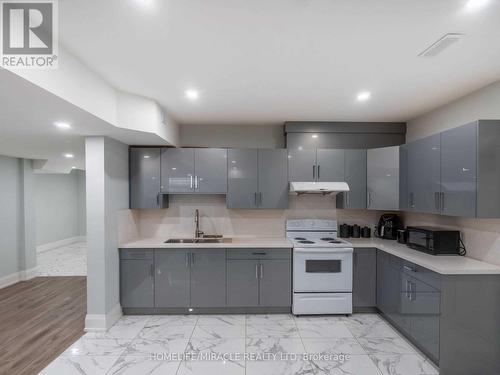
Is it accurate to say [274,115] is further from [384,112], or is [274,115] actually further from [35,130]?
[35,130]

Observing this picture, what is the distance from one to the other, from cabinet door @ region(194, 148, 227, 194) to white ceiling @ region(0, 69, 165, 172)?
592 mm

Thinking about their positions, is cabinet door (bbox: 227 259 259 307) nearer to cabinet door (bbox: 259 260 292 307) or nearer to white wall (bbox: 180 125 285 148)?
cabinet door (bbox: 259 260 292 307)

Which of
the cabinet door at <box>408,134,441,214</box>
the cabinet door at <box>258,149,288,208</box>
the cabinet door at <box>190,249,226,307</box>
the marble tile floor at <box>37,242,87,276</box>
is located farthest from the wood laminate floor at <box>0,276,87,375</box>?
the cabinet door at <box>408,134,441,214</box>

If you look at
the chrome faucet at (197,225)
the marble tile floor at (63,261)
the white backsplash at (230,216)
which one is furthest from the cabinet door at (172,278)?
the marble tile floor at (63,261)

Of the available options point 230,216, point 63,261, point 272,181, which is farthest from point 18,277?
point 272,181

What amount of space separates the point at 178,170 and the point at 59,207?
5913mm

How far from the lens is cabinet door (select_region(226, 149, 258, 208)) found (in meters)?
3.46

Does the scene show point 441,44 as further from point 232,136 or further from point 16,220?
point 16,220

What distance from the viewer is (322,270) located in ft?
10.3

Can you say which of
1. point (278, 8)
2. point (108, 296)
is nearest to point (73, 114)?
point (278, 8)

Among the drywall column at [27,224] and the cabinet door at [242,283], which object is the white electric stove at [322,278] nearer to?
the cabinet door at [242,283]

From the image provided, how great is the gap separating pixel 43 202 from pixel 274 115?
6.89m

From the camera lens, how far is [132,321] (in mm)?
3021

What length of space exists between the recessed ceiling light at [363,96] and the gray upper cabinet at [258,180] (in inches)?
46.1
